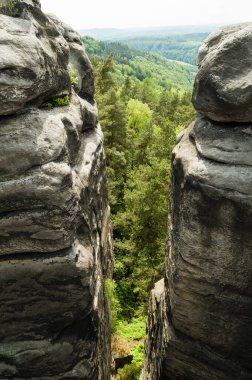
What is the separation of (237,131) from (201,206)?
2579 millimetres

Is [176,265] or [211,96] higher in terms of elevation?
[211,96]

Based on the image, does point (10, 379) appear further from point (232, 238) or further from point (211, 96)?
point (211, 96)

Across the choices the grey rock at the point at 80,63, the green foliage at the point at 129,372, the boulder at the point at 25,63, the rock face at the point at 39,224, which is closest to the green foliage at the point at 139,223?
the green foliage at the point at 129,372

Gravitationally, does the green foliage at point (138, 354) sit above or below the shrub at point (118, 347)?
below

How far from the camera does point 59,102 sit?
42.8 feet

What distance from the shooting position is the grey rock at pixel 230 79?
1040cm

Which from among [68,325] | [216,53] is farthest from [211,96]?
[68,325]

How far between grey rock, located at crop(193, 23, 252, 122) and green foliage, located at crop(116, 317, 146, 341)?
17966mm

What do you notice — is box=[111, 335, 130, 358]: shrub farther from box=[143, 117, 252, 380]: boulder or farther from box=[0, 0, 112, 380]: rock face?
box=[0, 0, 112, 380]: rock face

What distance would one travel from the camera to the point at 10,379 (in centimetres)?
1183

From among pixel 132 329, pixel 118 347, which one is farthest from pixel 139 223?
pixel 118 347

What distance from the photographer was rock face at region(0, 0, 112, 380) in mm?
9938

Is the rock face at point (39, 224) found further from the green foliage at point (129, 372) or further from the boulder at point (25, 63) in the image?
the green foliage at point (129, 372)

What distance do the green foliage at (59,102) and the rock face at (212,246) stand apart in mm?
A: 4653
